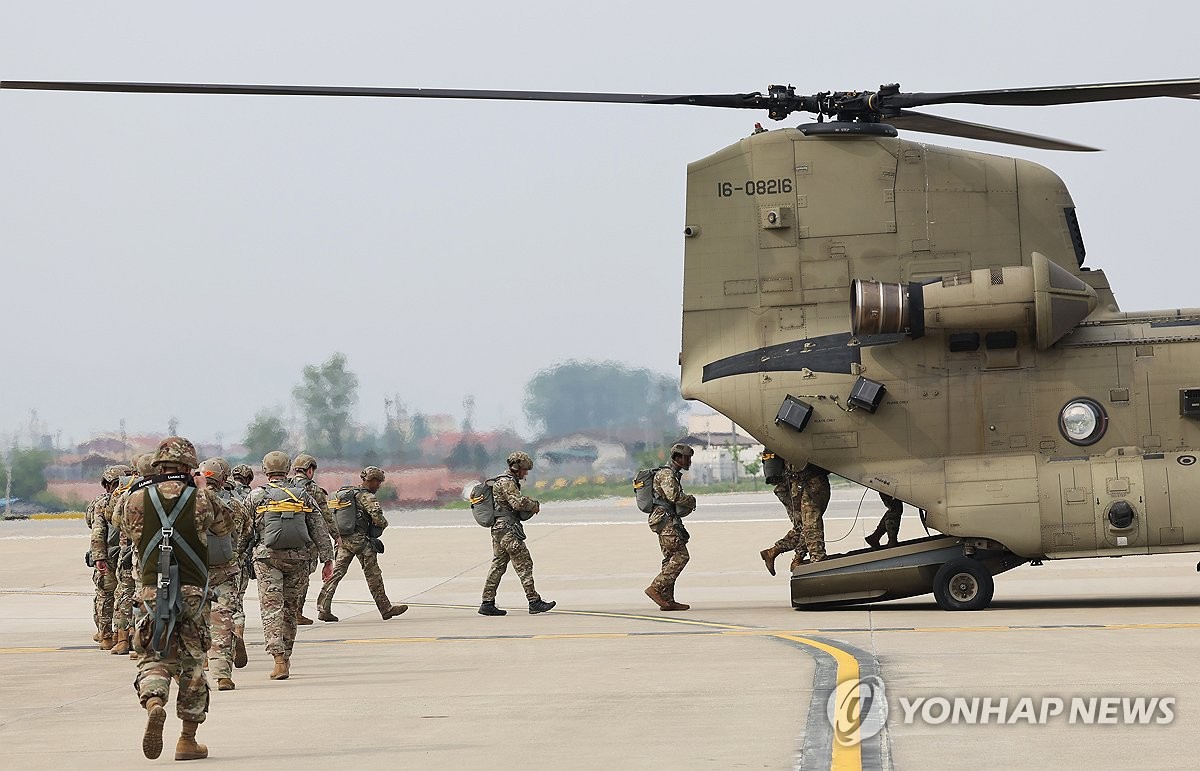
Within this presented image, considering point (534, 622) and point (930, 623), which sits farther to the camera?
point (534, 622)

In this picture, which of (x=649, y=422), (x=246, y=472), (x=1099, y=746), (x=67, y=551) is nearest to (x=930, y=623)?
(x=1099, y=746)

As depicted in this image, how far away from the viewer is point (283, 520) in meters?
12.2

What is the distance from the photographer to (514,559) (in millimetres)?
16531

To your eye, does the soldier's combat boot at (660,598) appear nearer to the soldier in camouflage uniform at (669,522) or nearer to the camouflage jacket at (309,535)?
the soldier in camouflage uniform at (669,522)

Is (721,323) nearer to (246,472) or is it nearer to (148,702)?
(246,472)

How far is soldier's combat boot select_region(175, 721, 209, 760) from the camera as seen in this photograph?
7.59 meters

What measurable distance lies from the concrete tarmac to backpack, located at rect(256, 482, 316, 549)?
1082 millimetres

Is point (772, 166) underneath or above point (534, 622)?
above

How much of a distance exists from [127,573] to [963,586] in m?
8.29

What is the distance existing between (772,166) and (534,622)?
5.58m

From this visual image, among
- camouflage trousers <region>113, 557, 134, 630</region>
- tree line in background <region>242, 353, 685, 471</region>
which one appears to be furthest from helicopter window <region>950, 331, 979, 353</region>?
tree line in background <region>242, 353, 685, 471</region>

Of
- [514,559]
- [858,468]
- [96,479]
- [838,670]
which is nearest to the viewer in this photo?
[838,670]

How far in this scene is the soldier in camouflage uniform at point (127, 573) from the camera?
8.31 meters

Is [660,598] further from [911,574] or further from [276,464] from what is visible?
[276,464]
